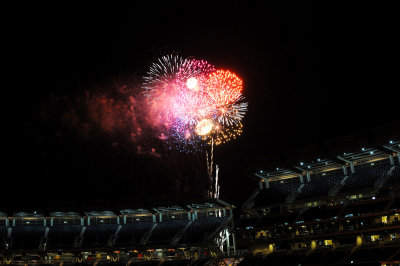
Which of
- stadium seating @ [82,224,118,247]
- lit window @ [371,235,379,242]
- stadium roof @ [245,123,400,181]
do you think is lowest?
lit window @ [371,235,379,242]

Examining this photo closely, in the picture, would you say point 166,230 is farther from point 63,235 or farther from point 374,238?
point 374,238

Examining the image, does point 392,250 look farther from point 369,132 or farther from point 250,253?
point 250,253

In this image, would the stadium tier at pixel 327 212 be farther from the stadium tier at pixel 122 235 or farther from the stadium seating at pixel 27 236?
the stadium seating at pixel 27 236

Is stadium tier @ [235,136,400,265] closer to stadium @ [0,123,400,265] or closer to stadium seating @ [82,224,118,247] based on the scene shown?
stadium @ [0,123,400,265]

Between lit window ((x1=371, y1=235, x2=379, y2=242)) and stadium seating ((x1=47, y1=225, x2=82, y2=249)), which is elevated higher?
stadium seating ((x1=47, y1=225, x2=82, y2=249))

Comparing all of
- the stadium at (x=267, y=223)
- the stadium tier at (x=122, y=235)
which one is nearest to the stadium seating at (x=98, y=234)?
the stadium tier at (x=122, y=235)

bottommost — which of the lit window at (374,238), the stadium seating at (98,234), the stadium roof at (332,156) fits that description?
the lit window at (374,238)

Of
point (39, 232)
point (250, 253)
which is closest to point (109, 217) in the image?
point (39, 232)

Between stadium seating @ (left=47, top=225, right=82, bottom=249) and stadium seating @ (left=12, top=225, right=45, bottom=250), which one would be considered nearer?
stadium seating @ (left=12, top=225, right=45, bottom=250)

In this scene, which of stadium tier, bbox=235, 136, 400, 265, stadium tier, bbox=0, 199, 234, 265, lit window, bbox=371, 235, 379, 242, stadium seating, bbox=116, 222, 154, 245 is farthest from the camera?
stadium seating, bbox=116, 222, 154, 245

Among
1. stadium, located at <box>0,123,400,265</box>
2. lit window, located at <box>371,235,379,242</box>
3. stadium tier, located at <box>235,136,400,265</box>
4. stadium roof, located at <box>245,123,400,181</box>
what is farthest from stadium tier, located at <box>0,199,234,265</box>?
lit window, located at <box>371,235,379,242</box>

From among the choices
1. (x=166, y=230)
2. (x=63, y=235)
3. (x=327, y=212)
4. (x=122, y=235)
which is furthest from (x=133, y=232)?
(x=327, y=212)
